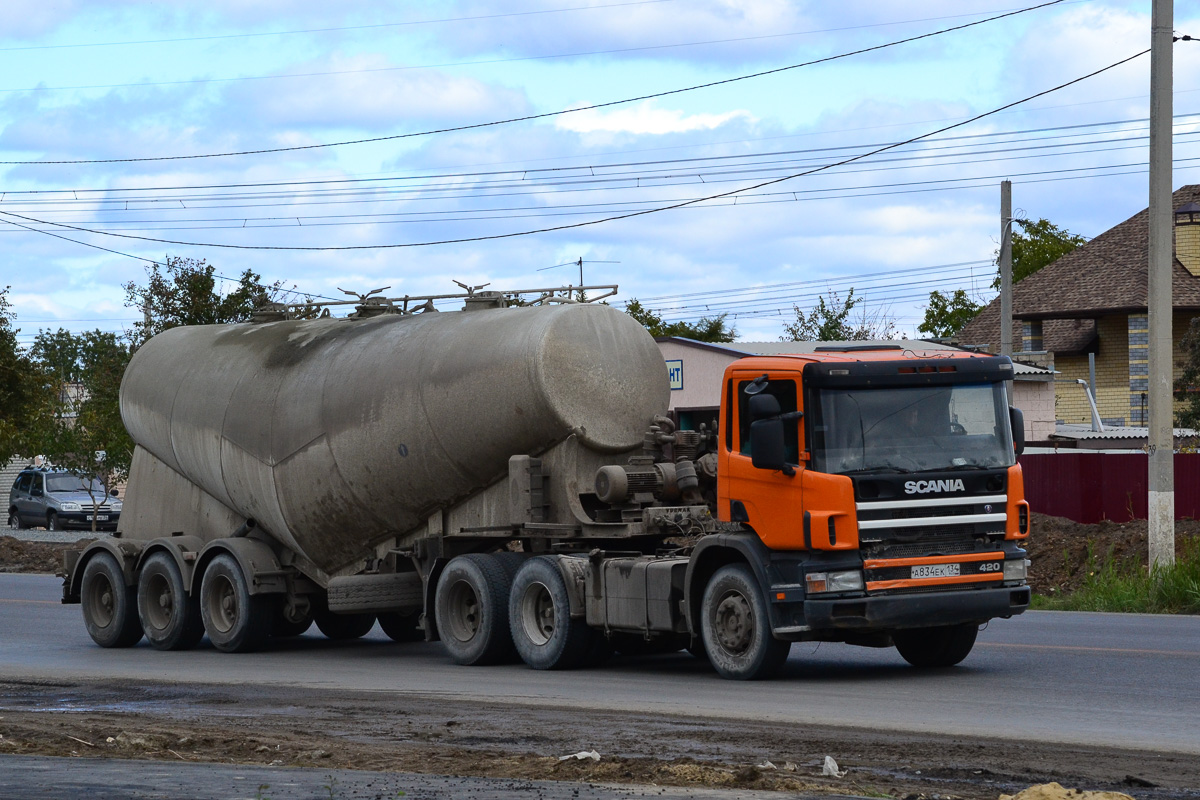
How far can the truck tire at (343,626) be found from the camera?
18.8m

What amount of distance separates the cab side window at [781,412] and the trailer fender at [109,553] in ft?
28.5

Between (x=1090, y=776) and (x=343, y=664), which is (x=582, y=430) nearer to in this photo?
(x=343, y=664)

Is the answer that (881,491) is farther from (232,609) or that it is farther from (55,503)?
(55,503)

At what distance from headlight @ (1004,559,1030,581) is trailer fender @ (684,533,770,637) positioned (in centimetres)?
190

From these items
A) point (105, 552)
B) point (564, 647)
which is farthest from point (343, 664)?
point (105, 552)

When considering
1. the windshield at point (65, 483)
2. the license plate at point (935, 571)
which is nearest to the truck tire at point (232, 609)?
the license plate at point (935, 571)

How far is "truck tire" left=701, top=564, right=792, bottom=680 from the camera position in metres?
12.6

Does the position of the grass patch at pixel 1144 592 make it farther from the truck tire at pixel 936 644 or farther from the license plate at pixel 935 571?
the license plate at pixel 935 571

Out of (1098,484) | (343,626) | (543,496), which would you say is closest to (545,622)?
(543,496)

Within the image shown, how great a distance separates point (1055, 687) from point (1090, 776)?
3.86 m

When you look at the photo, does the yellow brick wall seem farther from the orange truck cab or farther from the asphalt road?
the orange truck cab

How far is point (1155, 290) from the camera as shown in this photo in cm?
2056

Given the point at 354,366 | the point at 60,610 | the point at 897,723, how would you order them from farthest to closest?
1. the point at 60,610
2. the point at 354,366
3. the point at 897,723

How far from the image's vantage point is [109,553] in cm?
1889
